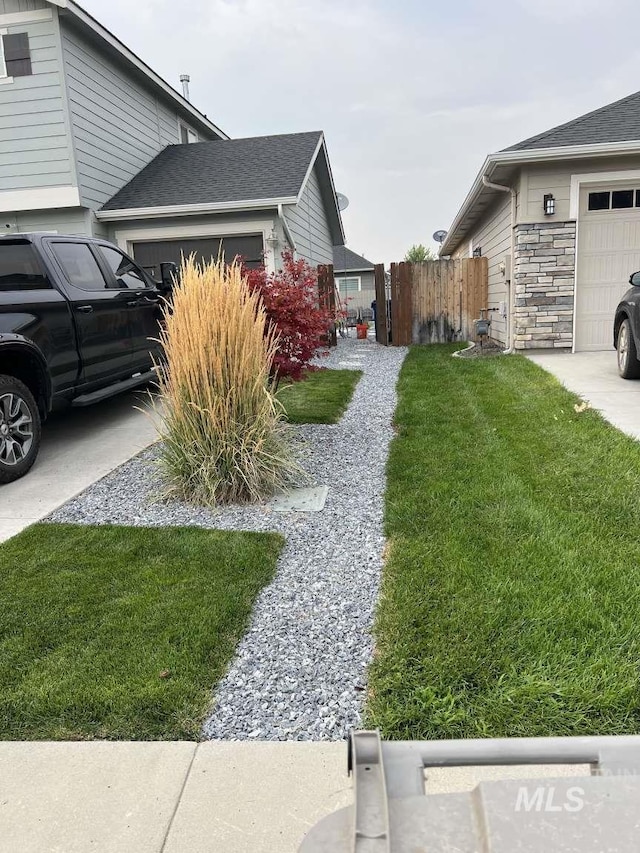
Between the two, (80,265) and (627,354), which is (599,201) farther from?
(80,265)

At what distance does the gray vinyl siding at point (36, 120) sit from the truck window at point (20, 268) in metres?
5.73

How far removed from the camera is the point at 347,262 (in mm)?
37375

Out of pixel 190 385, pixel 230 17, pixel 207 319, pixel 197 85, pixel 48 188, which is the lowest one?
pixel 190 385

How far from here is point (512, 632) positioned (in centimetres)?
251

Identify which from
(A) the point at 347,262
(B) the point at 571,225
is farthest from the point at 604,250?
(A) the point at 347,262

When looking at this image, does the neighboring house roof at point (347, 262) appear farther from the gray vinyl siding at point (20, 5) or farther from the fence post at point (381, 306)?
the gray vinyl siding at point (20, 5)

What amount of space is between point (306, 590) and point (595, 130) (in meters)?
9.26

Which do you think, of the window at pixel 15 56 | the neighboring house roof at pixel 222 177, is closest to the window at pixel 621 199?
the neighboring house roof at pixel 222 177

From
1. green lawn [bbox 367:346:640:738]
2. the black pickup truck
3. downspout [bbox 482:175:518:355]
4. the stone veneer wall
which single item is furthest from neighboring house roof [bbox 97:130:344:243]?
green lawn [bbox 367:346:640:738]

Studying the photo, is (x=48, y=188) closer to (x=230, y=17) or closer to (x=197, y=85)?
(x=230, y=17)

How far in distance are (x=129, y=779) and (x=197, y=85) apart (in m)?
22.1

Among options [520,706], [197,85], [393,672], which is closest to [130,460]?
[393,672]

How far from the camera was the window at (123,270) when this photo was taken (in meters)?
6.68

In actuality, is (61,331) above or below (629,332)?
above
